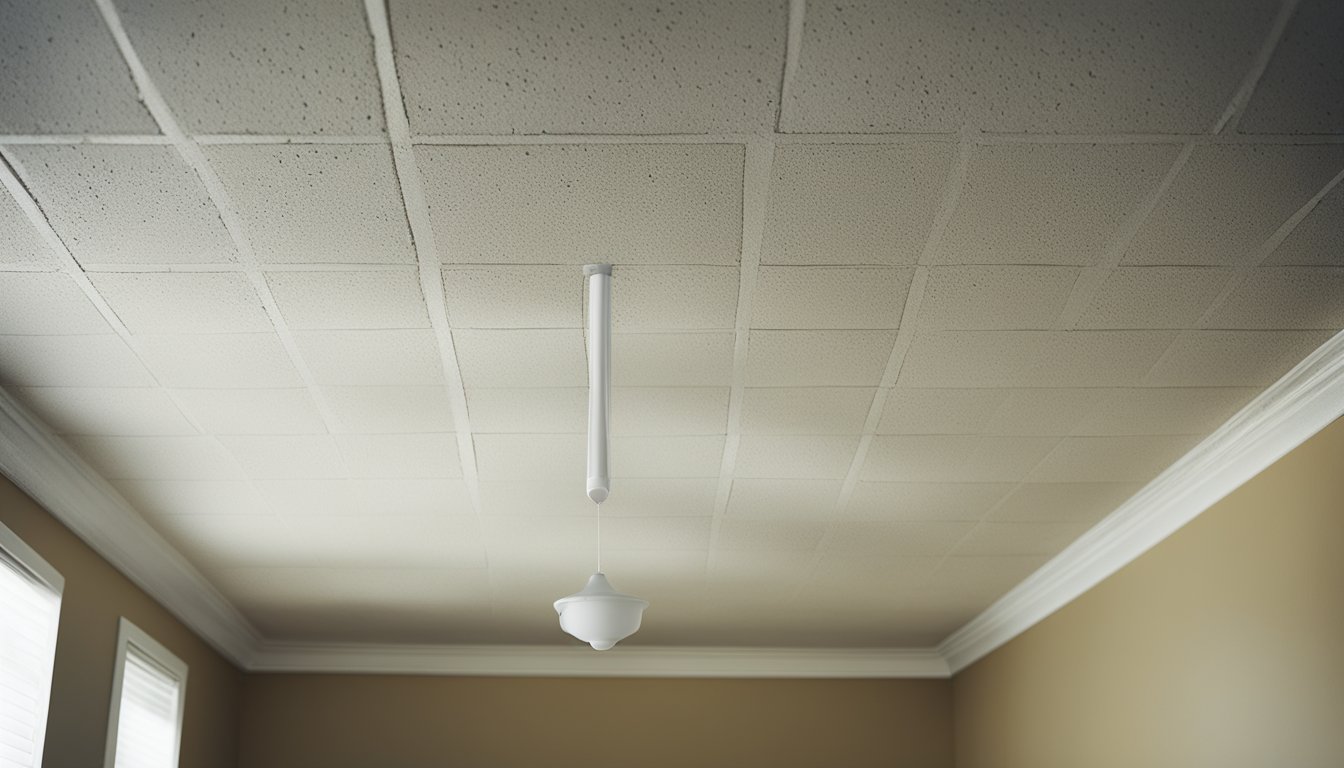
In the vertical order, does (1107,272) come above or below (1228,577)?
above

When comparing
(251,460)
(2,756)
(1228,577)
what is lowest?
(2,756)

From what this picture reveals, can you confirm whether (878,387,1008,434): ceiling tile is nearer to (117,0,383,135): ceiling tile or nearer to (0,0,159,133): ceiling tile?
(117,0,383,135): ceiling tile

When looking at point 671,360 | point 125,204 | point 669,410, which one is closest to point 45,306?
point 125,204

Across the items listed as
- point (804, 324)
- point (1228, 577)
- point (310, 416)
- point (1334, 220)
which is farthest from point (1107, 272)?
point (310, 416)

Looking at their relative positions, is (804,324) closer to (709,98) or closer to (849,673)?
(709,98)

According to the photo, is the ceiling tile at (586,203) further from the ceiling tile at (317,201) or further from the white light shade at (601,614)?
the white light shade at (601,614)

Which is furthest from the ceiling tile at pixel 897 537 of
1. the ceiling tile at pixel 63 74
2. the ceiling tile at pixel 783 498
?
the ceiling tile at pixel 63 74

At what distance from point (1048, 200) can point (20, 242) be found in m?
2.34

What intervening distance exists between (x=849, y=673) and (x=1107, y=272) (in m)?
4.46

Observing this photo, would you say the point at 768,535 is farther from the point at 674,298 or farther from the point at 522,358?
the point at 674,298

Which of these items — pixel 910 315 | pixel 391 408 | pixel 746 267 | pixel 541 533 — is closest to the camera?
pixel 746 267

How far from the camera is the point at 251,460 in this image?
453cm

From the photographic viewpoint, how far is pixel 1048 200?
2.99 meters

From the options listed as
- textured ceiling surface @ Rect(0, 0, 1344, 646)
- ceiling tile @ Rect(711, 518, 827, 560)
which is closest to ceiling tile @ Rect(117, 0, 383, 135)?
textured ceiling surface @ Rect(0, 0, 1344, 646)
